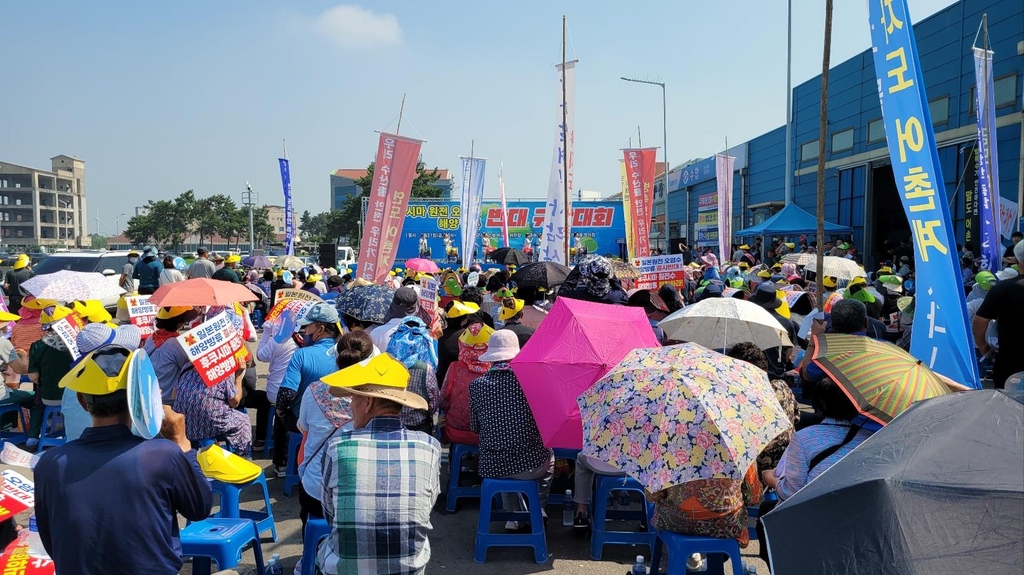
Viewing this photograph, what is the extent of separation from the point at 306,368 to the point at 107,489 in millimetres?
2483

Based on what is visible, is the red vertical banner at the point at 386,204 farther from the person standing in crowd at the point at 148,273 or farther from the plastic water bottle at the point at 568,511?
the plastic water bottle at the point at 568,511

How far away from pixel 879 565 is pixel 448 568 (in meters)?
3.32

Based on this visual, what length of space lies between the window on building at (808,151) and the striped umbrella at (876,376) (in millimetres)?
26378

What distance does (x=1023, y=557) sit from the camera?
1.38m

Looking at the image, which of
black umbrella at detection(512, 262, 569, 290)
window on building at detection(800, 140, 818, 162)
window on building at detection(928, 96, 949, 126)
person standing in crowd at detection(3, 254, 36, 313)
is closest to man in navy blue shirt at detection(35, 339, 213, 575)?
black umbrella at detection(512, 262, 569, 290)

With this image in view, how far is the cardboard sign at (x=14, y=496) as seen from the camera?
291 cm

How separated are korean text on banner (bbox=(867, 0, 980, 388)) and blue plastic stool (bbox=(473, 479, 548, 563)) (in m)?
2.57

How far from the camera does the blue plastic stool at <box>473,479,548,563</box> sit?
4.41 metres

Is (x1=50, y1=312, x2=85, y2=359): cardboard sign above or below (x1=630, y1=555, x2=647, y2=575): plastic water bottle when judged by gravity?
above

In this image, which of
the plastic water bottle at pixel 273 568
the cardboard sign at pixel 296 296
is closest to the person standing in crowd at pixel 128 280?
the cardboard sign at pixel 296 296

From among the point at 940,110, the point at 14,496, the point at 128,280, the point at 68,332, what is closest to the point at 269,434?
the point at 68,332

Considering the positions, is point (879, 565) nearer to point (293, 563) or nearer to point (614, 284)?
point (293, 563)

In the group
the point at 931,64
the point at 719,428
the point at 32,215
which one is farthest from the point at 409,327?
the point at 32,215

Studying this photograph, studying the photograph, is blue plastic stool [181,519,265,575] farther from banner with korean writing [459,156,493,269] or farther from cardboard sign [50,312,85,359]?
banner with korean writing [459,156,493,269]
